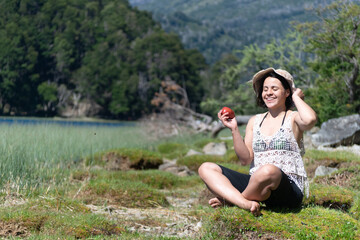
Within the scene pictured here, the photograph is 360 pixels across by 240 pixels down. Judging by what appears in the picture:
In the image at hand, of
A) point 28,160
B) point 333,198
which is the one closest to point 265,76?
point 333,198

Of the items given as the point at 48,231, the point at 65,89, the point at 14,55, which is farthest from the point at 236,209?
the point at 65,89

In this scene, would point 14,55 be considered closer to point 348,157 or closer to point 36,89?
point 36,89

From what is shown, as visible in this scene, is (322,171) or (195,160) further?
(195,160)

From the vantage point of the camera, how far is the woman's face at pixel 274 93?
12.9 ft

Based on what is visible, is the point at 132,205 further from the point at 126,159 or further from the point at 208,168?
the point at 126,159

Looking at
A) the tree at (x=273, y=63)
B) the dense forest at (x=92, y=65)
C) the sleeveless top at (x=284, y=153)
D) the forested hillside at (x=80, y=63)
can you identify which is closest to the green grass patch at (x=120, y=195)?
the sleeveless top at (x=284, y=153)

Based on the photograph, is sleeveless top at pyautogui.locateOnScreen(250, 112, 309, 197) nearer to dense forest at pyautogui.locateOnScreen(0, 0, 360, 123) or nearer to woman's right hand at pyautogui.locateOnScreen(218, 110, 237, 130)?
woman's right hand at pyautogui.locateOnScreen(218, 110, 237, 130)

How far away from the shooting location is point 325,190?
16.8 ft

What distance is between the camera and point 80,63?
5684 centimetres

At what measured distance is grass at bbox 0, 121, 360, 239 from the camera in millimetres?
3596

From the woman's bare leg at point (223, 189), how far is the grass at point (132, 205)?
0.08 metres

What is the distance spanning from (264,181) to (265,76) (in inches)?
43.5

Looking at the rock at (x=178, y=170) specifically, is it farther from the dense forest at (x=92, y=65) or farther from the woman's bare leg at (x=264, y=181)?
the dense forest at (x=92, y=65)

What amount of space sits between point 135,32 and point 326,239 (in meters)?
64.2
